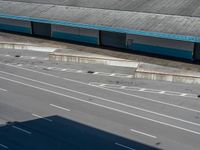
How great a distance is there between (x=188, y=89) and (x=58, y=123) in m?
13.4

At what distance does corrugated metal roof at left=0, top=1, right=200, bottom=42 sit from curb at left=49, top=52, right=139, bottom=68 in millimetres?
3694

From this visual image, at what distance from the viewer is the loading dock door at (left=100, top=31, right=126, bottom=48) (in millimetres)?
44231

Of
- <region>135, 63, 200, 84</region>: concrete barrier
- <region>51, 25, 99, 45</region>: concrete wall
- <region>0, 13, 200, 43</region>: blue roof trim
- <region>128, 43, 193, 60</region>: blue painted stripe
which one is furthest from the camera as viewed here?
<region>51, 25, 99, 45</region>: concrete wall

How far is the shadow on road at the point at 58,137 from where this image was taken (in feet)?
75.8

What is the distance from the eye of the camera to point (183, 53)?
3966 cm

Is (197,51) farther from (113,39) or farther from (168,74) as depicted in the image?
(113,39)

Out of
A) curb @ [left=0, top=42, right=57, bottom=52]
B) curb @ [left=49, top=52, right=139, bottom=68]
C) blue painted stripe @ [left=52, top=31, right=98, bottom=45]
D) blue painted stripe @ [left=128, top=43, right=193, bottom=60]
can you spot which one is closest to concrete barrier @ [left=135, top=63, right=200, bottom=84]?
curb @ [left=49, top=52, right=139, bottom=68]

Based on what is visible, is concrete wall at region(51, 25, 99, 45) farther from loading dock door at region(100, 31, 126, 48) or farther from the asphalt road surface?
the asphalt road surface

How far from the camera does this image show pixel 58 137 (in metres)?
24.4

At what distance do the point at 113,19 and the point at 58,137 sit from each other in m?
23.2

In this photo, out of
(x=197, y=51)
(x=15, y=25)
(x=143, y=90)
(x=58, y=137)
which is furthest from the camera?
(x=15, y=25)

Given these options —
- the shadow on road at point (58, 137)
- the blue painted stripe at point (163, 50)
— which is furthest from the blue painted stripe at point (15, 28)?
the shadow on road at point (58, 137)

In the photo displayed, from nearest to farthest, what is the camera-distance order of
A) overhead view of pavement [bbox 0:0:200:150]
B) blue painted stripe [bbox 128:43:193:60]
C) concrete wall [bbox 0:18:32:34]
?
overhead view of pavement [bbox 0:0:200:150]
blue painted stripe [bbox 128:43:193:60]
concrete wall [bbox 0:18:32:34]

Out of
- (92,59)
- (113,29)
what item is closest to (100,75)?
(92,59)
